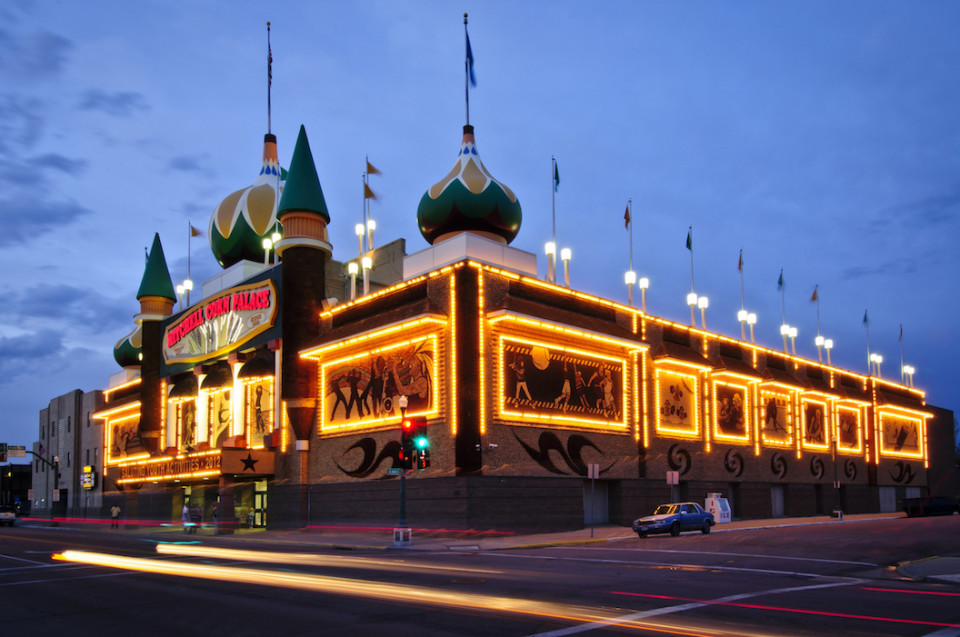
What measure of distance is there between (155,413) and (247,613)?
1864 inches

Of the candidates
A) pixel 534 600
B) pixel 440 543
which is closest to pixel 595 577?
pixel 534 600

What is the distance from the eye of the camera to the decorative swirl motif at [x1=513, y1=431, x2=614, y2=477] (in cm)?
3731

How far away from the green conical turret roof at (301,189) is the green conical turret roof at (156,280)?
18.1 m

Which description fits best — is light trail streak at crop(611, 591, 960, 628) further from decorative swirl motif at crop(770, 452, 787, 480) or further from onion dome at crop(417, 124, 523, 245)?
decorative swirl motif at crop(770, 452, 787, 480)

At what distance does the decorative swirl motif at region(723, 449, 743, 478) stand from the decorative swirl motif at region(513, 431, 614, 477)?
1275cm

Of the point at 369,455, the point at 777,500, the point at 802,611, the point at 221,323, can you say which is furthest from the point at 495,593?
the point at 777,500

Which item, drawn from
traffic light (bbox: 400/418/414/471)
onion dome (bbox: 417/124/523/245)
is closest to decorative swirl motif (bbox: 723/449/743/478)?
onion dome (bbox: 417/124/523/245)

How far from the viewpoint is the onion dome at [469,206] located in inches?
1586

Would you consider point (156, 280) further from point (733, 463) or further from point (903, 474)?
point (903, 474)

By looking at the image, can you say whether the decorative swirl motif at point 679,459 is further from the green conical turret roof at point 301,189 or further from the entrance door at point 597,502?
the green conical turret roof at point 301,189

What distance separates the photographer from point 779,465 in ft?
178

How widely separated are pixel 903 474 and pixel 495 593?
63958 millimetres

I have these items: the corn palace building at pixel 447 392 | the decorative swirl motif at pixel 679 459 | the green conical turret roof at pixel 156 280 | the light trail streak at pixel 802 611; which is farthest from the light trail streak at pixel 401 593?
the green conical turret roof at pixel 156 280

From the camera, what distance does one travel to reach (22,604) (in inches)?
611
